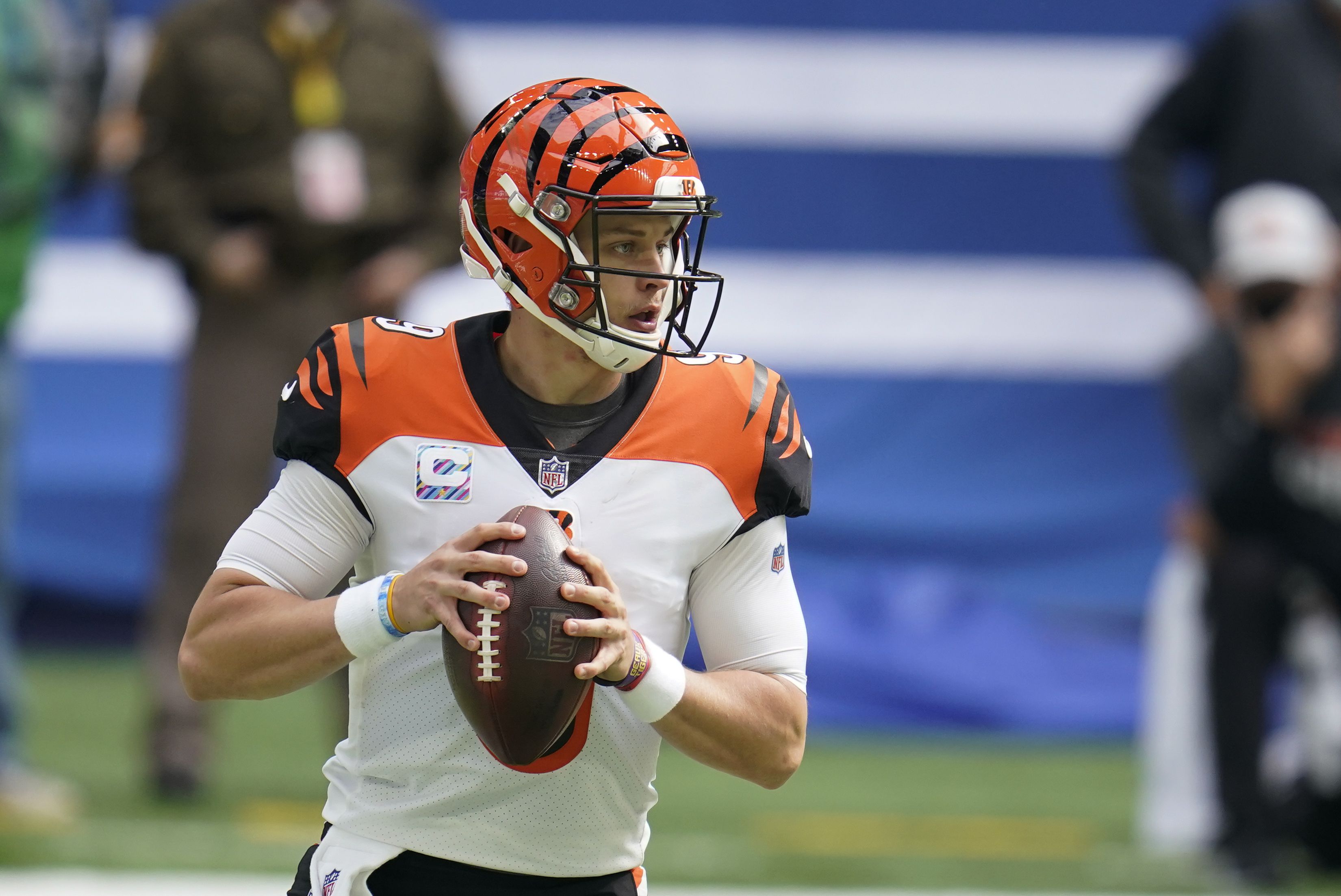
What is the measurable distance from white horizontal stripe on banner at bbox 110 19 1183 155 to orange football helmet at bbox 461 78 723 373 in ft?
18.3

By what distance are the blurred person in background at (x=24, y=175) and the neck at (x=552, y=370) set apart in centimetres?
301

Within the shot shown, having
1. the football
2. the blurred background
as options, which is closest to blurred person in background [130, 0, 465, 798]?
the blurred background

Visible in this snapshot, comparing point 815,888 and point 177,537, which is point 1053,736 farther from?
point 177,537

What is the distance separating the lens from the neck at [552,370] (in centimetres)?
263

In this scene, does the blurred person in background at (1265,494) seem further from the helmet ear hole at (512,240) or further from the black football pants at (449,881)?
the helmet ear hole at (512,240)

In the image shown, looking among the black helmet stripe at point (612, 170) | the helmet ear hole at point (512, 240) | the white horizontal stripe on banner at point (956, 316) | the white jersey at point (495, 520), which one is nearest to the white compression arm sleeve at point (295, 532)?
the white jersey at point (495, 520)

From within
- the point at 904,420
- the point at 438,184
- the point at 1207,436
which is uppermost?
the point at 438,184

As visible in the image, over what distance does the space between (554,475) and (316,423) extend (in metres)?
0.31

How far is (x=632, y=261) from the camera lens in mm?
2562

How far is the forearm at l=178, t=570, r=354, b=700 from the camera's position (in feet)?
8.00

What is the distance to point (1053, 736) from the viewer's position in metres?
7.23

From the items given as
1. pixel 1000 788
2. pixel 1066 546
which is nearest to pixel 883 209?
pixel 1066 546

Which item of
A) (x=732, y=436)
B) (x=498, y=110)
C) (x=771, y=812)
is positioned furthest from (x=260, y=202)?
(x=732, y=436)

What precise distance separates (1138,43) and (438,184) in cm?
363
